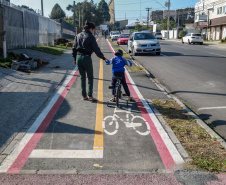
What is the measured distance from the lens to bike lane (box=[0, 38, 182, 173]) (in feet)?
12.3

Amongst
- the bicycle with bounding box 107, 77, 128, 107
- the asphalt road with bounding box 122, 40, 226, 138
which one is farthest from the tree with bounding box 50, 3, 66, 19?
the bicycle with bounding box 107, 77, 128, 107

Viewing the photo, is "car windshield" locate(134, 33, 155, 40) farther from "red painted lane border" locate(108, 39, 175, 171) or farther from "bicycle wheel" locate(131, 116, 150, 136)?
"bicycle wheel" locate(131, 116, 150, 136)

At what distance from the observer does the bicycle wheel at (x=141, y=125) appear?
5.03 m

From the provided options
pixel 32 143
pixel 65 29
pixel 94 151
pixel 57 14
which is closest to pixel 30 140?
pixel 32 143

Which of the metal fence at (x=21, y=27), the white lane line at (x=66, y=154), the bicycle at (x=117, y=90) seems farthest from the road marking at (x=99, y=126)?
the metal fence at (x=21, y=27)

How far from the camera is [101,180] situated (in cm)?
337

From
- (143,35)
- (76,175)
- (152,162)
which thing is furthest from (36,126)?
(143,35)

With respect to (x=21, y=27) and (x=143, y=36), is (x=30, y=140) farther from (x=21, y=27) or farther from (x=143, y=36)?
(x=143, y=36)

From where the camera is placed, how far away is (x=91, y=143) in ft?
14.8

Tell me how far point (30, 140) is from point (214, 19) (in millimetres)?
55249

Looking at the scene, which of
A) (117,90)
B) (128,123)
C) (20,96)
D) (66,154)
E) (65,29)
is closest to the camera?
(66,154)

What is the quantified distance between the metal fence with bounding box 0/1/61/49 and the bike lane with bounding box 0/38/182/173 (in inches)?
361

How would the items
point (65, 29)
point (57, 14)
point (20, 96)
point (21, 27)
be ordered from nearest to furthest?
point (20, 96) < point (21, 27) < point (65, 29) < point (57, 14)

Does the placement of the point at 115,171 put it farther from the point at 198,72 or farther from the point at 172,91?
the point at 198,72
